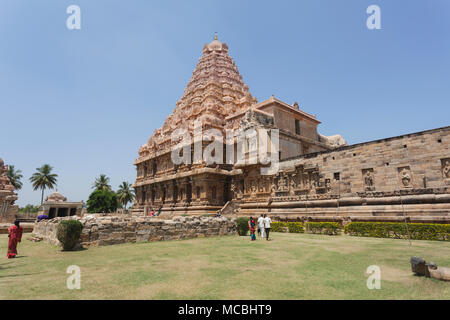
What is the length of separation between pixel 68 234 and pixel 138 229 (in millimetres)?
3078

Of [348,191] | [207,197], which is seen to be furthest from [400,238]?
[207,197]

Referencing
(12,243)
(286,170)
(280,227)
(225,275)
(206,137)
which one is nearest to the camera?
(225,275)

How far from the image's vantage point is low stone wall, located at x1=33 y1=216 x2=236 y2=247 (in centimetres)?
1087

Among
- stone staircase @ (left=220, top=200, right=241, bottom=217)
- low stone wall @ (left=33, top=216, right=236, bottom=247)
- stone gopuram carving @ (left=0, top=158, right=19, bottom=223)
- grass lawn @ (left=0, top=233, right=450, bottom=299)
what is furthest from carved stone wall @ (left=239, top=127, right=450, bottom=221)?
stone gopuram carving @ (left=0, top=158, right=19, bottom=223)

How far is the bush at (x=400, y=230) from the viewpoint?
37.0 feet

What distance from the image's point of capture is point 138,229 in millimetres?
12031

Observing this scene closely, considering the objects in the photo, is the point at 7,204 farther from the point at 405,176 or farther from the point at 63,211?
the point at 405,176

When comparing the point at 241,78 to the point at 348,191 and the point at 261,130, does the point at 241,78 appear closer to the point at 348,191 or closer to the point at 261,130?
the point at 261,130

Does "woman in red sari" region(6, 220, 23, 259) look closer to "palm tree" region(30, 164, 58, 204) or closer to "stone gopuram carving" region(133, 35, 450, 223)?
"stone gopuram carving" region(133, 35, 450, 223)

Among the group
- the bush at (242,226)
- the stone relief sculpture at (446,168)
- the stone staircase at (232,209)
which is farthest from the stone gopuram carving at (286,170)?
the bush at (242,226)

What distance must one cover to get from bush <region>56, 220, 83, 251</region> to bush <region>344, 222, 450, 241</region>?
549 inches

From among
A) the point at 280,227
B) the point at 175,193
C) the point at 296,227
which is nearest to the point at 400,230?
the point at 296,227

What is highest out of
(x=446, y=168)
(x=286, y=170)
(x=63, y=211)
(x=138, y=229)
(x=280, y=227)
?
(x=286, y=170)

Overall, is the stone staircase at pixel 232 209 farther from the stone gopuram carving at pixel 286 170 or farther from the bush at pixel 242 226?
the bush at pixel 242 226
